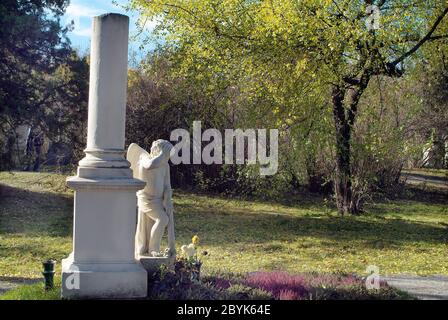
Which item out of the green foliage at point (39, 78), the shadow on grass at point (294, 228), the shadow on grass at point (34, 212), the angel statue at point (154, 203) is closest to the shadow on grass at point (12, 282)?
the angel statue at point (154, 203)

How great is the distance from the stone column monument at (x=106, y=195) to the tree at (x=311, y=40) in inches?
285

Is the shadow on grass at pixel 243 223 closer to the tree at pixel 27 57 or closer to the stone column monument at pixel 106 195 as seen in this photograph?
the tree at pixel 27 57

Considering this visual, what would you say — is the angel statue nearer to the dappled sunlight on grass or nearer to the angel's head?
the angel's head

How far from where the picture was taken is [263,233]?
15.6 m

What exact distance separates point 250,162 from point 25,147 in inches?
401

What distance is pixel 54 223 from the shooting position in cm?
1598

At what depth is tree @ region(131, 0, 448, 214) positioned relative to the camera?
563 inches

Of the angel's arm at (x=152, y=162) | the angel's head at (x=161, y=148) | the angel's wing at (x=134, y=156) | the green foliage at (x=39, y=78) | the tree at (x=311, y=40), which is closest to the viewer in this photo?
the angel's arm at (x=152, y=162)

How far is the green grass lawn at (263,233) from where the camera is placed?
1164 cm

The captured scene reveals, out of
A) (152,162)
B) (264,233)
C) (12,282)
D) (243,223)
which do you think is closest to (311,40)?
(264,233)

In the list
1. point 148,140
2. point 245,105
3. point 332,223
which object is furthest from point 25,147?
point 332,223

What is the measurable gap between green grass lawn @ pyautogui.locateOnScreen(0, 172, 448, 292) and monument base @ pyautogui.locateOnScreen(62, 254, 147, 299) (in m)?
1.94

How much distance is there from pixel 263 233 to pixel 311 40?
5.19 m

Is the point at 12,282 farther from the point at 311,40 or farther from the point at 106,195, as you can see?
the point at 311,40
